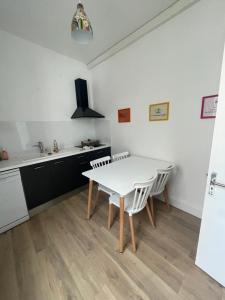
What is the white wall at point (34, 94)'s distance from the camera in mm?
2052

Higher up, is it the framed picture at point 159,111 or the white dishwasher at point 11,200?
the framed picture at point 159,111

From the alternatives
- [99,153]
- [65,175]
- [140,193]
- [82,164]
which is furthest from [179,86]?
[65,175]

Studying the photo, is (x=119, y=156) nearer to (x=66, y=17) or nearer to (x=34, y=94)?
(x=34, y=94)

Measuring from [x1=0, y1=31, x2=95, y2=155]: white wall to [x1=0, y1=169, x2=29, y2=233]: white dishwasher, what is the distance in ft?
2.21

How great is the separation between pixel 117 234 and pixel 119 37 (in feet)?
9.84

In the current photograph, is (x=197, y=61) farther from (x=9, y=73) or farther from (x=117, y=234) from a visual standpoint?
(x=9, y=73)

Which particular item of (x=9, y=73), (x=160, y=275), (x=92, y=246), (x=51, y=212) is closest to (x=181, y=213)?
(x=160, y=275)

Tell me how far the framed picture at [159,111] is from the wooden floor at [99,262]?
4.83 ft

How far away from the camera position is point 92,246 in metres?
1.50

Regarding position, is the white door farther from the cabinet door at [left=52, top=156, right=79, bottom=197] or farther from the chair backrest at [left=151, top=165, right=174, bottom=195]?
the cabinet door at [left=52, top=156, right=79, bottom=197]

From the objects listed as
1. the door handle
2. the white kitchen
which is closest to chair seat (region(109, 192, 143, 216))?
the white kitchen

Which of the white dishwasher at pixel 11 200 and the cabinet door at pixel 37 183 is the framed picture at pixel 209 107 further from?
the white dishwasher at pixel 11 200

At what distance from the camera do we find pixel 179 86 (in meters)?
1.75

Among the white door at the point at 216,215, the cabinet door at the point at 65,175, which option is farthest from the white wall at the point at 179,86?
the cabinet door at the point at 65,175
